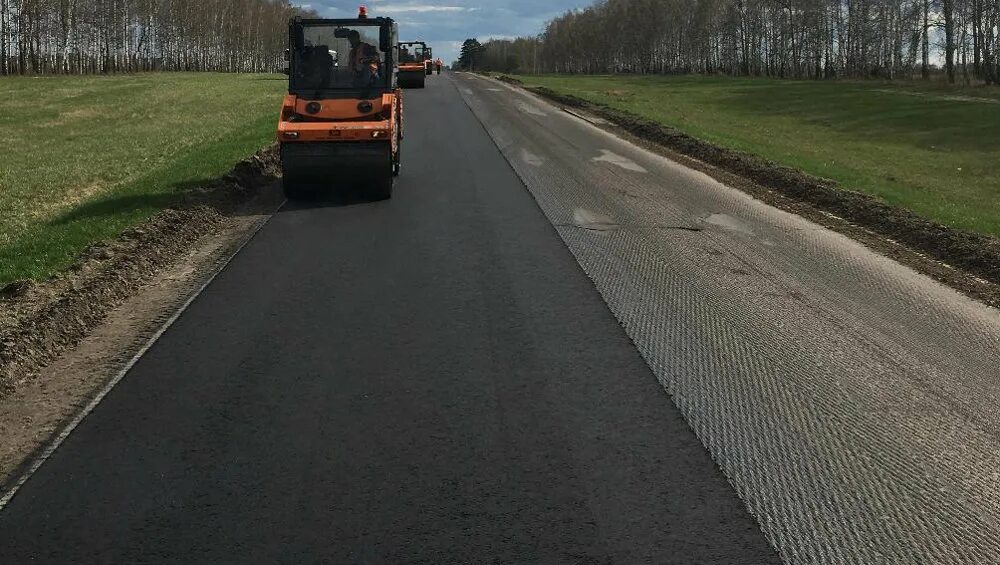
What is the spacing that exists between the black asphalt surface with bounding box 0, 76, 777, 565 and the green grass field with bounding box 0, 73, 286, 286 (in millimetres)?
3270

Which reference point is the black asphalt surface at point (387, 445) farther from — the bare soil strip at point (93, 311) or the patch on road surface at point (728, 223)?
the patch on road surface at point (728, 223)

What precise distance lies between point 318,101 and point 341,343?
737cm

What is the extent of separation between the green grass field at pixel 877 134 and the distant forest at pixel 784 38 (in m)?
11.7

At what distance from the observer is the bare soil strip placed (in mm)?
5590

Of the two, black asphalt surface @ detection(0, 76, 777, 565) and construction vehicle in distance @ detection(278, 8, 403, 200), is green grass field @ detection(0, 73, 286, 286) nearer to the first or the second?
construction vehicle in distance @ detection(278, 8, 403, 200)

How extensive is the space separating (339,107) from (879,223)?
26.3ft

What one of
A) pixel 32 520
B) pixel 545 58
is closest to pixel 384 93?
pixel 32 520

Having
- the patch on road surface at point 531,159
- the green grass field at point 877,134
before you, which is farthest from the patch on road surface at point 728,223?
the patch on road surface at point 531,159

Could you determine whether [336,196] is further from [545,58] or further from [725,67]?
[545,58]

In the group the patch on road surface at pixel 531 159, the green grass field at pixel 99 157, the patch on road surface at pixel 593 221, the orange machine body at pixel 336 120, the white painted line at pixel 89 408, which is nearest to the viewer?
the white painted line at pixel 89 408

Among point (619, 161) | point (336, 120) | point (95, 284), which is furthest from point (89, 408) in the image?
point (619, 161)

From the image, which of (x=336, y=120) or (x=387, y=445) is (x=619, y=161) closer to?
(x=336, y=120)

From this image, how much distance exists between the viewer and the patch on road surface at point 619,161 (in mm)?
16891

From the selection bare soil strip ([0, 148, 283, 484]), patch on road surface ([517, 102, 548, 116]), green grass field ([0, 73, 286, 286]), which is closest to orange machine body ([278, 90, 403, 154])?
bare soil strip ([0, 148, 283, 484])
